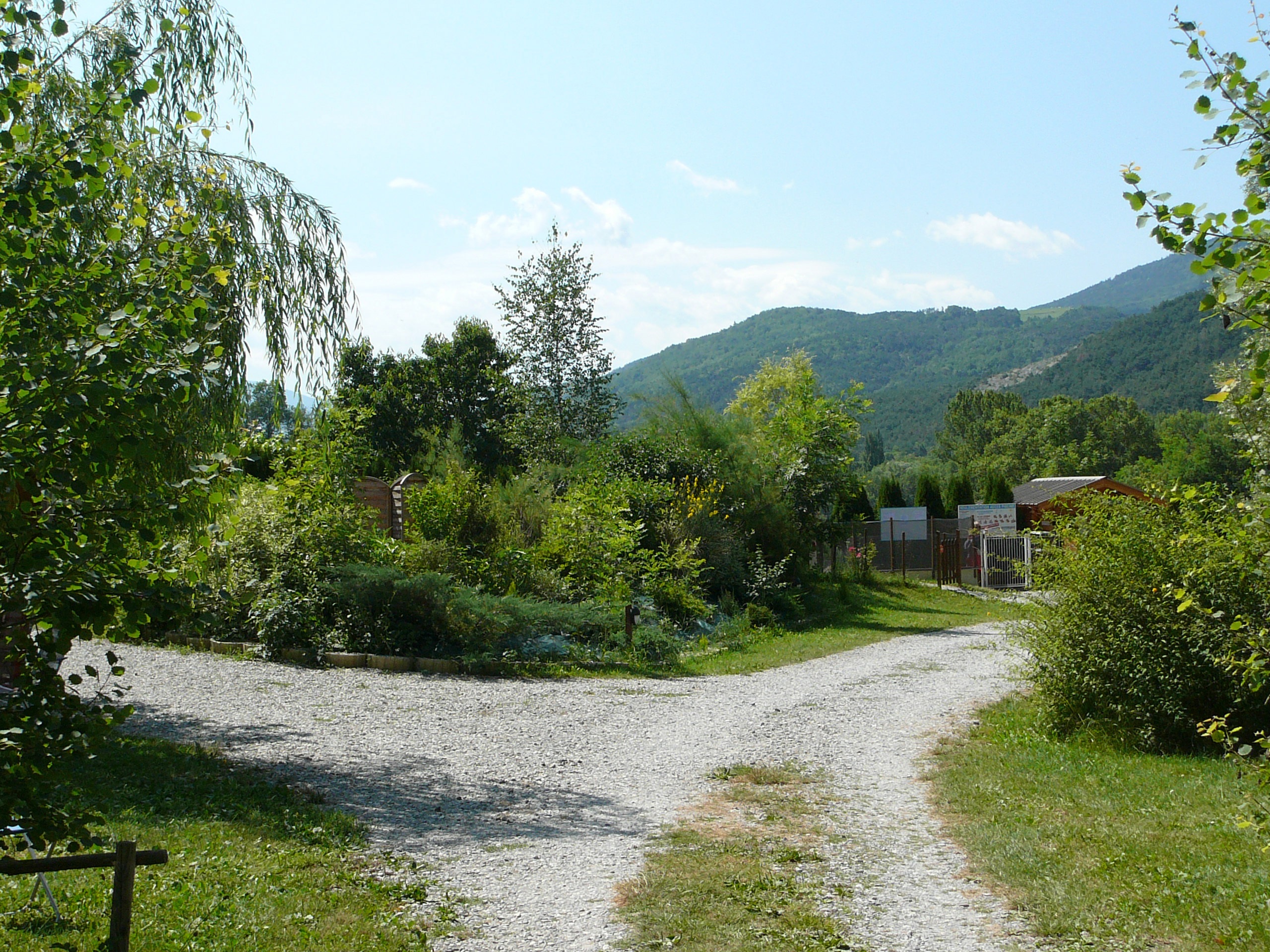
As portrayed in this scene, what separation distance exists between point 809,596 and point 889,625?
8.36 feet

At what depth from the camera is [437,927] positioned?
4.75m

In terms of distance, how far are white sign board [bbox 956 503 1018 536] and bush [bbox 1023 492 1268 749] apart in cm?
2347

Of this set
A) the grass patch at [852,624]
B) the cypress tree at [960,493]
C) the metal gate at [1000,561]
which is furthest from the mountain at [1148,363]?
the grass patch at [852,624]

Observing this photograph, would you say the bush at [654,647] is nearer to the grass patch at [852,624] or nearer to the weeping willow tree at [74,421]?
the grass patch at [852,624]

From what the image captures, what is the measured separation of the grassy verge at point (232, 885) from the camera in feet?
14.4

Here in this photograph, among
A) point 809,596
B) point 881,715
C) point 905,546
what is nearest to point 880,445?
point 905,546

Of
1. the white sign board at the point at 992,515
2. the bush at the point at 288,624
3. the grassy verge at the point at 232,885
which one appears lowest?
the grassy verge at the point at 232,885

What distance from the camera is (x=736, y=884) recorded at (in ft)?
17.6

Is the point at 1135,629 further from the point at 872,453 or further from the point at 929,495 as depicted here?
the point at 872,453

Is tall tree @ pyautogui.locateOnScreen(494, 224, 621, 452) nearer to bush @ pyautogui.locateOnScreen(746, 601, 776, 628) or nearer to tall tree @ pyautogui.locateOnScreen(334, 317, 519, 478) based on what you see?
bush @ pyautogui.locateOnScreen(746, 601, 776, 628)

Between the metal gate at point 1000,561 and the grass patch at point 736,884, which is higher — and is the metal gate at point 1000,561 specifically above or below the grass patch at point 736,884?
above

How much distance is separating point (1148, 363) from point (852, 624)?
5430 inches

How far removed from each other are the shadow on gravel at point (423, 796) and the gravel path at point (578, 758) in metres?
0.02

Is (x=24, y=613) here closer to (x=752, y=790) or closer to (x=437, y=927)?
(x=437, y=927)
